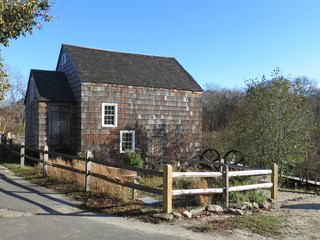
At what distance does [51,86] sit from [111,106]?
139 inches

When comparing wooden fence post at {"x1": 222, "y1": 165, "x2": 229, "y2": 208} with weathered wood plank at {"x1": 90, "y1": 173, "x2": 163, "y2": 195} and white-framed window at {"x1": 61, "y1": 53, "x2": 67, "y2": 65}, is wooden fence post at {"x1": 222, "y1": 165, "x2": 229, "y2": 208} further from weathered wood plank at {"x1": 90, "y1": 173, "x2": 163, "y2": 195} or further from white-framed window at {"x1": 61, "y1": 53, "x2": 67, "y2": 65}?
white-framed window at {"x1": 61, "y1": 53, "x2": 67, "y2": 65}

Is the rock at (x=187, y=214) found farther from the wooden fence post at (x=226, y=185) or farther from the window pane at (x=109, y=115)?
the window pane at (x=109, y=115)

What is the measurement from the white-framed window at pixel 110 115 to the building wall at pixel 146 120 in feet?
0.70

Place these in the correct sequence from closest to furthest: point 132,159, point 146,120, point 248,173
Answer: point 248,173 → point 132,159 → point 146,120

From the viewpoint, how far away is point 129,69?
1800cm

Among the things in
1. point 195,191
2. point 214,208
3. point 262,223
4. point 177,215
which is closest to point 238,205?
point 214,208

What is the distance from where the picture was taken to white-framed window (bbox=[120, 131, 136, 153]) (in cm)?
1656

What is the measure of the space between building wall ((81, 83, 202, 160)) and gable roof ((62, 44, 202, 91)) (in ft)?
1.38

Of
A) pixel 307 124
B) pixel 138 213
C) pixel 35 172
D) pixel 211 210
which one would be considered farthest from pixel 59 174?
pixel 307 124

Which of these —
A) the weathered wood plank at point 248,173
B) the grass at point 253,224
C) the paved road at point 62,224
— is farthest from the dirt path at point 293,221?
the weathered wood plank at point 248,173

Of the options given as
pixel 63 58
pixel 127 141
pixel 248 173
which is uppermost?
pixel 63 58

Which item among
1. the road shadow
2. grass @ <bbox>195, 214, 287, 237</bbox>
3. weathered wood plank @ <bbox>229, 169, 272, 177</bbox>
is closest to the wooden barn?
the road shadow

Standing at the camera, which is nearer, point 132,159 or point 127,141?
point 132,159

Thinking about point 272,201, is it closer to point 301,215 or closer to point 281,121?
point 301,215
